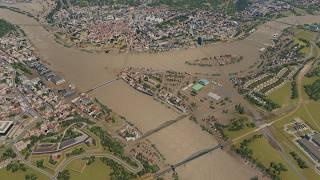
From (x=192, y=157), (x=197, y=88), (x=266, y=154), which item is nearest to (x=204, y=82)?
(x=197, y=88)

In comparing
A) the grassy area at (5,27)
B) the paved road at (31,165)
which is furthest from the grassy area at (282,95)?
the grassy area at (5,27)

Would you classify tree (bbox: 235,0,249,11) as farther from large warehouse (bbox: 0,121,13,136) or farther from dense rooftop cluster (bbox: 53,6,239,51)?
large warehouse (bbox: 0,121,13,136)

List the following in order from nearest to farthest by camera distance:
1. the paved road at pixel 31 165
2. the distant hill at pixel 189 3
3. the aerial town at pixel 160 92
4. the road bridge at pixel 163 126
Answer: the paved road at pixel 31 165, the aerial town at pixel 160 92, the road bridge at pixel 163 126, the distant hill at pixel 189 3

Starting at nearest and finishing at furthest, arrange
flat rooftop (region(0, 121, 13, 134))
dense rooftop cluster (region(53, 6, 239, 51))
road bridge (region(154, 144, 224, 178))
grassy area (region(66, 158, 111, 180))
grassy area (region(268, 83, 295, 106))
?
1. grassy area (region(66, 158, 111, 180))
2. road bridge (region(154, 144, 224, 178))
3. flat rooftop (region(0, 121, 13, 134))
4. grassy area (region(268, 83, 295, 106))
5. dense rooftop cluster (region(53, 6, 239, 51))

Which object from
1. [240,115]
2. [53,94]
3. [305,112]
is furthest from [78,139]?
[305,112]

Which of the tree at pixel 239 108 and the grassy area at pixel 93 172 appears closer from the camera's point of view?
the grassy area at pixel 93 172

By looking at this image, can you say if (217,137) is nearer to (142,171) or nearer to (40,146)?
(142,171)

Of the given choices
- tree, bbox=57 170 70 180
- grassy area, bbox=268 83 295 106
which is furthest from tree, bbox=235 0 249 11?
tree, bbox=57 170 70 180

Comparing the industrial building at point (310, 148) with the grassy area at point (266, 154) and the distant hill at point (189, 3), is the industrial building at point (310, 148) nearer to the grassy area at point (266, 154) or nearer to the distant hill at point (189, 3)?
the grassy area at point (266, 154)
